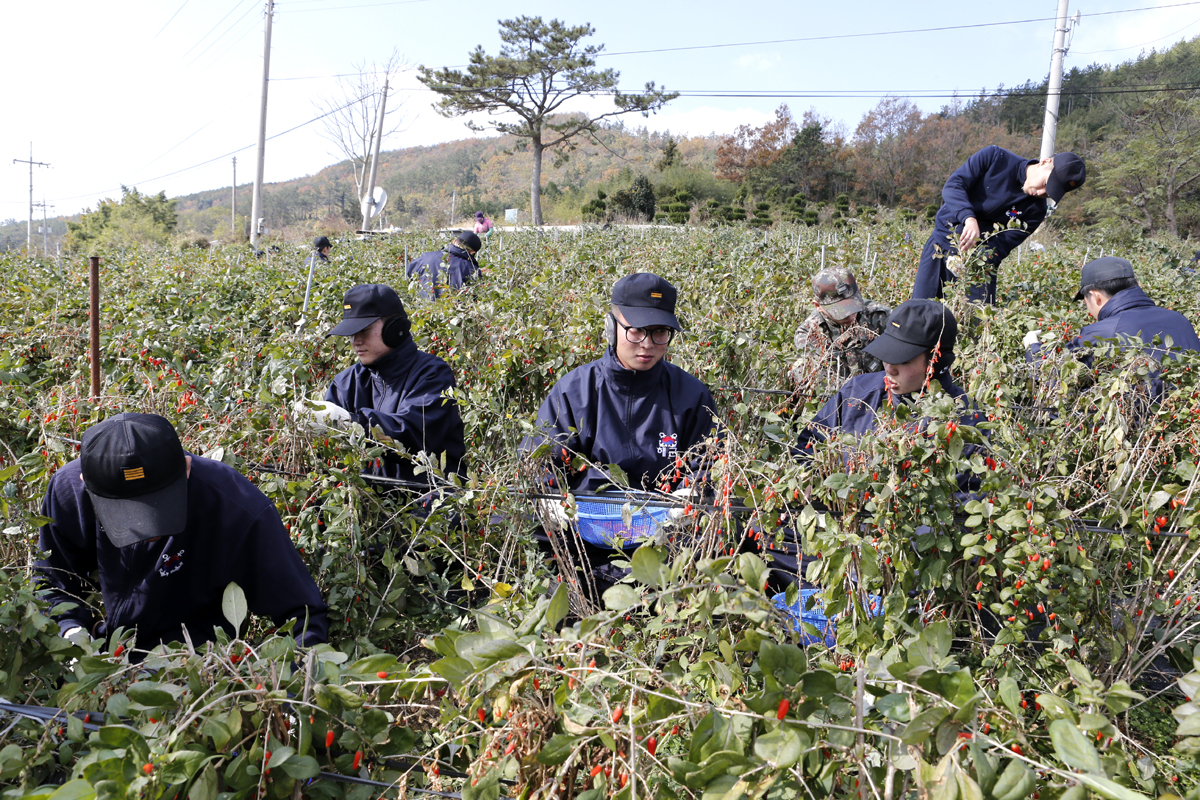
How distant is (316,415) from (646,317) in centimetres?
114

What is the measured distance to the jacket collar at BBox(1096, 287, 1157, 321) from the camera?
329cm

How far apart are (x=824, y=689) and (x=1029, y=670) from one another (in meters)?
1.10

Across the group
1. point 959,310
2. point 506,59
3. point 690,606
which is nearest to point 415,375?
point 690,606

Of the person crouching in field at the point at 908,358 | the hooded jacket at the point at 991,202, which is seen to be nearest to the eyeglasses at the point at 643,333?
the person crouching in field at the point at 908,358

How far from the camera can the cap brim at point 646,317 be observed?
2.51 metres

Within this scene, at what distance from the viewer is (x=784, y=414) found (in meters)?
3.46

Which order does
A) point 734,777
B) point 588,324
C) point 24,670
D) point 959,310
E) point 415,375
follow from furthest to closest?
point 959,310 < point 588,324 < point 415,375 < point 24,670 < point 734,777

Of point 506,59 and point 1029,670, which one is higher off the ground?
point 506,59

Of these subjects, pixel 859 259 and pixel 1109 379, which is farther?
pixel 859 259

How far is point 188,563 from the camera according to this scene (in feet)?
5.82

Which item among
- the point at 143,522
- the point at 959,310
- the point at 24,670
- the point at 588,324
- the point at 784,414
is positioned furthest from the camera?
the point at 959,310

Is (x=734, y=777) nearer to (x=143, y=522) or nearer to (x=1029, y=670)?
(x=1029, y=670)

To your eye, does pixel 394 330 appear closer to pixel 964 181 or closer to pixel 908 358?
Result: pixel 908 358

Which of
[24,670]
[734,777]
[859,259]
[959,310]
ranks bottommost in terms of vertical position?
[24,670]
